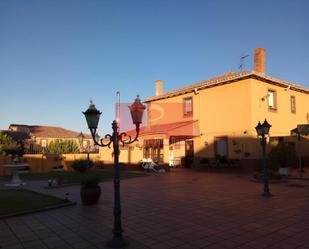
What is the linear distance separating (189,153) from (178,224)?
1758cm

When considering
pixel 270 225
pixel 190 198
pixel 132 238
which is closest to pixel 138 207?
pixel 190 198

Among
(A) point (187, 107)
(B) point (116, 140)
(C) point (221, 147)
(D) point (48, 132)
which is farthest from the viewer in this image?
(D) point (48, 132)

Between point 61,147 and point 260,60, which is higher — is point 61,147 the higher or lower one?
the lower one

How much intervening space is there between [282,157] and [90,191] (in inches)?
477

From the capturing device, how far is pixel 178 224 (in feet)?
23.6

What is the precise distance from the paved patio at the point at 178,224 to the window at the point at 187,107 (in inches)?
521

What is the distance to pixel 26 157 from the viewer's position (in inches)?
941

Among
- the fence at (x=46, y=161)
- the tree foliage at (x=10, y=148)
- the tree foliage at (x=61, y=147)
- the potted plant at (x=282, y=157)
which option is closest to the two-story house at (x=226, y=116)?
the potted plant at (x=282, y=157)

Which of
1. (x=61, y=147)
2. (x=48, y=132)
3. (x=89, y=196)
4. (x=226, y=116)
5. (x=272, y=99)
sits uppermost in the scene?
(x=48, y=132)

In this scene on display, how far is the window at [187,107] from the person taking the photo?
78.0 ft

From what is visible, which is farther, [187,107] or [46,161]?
[46,161]

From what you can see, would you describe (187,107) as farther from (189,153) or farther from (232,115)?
(232,115)

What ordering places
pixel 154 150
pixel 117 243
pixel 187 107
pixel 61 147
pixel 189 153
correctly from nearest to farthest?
pixel 117 243, pixel 154 150, pixel 187 107, pixel 189 153, pixel 61 147

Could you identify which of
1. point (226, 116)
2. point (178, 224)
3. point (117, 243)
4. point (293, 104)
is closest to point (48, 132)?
point (226, 116)
